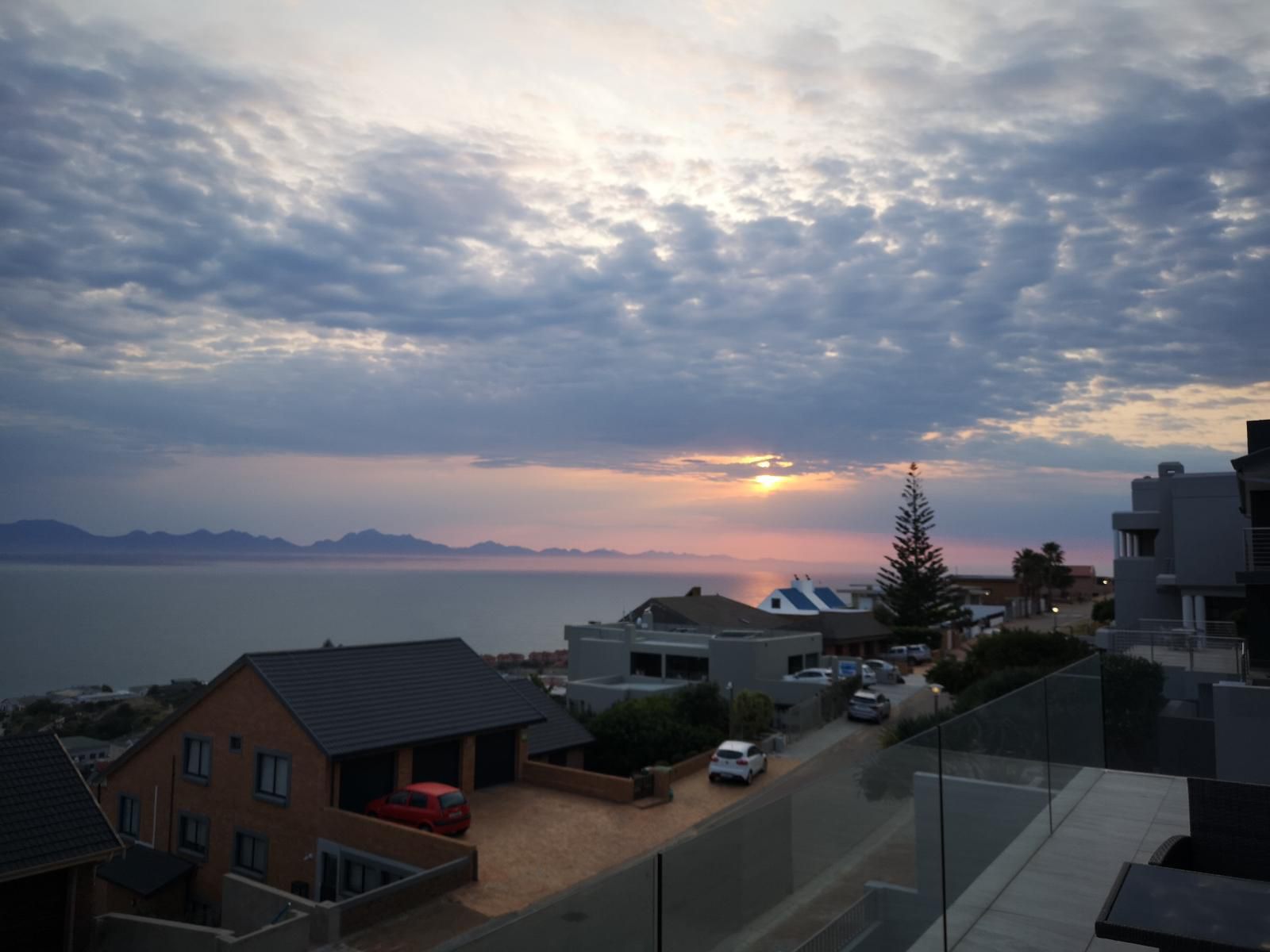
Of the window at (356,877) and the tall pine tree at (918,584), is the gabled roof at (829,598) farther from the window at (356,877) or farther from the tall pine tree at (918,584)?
the window at (356,877)

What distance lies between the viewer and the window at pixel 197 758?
78.4 feet

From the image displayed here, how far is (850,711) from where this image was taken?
35.6 m

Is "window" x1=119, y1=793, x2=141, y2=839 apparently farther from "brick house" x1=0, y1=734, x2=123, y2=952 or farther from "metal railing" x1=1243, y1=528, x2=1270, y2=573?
"metal railing" x1=1243, y1=528, x2=1270, y2=573

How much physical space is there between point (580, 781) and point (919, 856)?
67.0 feet

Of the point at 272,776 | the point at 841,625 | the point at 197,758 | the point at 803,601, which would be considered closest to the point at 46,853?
the point at 272,776

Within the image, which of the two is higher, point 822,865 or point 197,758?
point 822,865

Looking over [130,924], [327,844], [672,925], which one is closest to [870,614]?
[327,844]

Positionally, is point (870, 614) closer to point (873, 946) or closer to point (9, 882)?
point (9, 882)

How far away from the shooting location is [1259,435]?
20062mm

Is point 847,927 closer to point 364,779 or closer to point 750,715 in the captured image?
point 364,779

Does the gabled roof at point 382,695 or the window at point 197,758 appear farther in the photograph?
the window at point 197,758

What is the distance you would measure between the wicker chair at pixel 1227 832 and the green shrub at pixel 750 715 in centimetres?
2797

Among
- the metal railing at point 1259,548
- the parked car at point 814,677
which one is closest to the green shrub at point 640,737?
the parked car at point 814,677

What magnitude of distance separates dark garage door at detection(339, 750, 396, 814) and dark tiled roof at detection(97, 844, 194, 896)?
18.1ft
